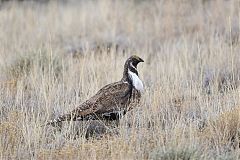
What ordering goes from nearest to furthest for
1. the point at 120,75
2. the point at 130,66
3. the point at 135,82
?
the point at 135,82, the point at 130,66, the point at 120,75

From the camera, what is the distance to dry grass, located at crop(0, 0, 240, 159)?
550 cm

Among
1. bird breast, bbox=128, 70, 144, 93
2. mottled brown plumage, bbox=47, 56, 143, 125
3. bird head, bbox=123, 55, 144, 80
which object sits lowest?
mottled brown plumage, bbox=47, 56, 143, 125

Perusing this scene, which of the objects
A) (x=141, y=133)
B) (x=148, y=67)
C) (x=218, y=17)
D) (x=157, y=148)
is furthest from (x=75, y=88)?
(x=218, y=17)

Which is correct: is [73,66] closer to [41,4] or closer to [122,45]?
[122,45]

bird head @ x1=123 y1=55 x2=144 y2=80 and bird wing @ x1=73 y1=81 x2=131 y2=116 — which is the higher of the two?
bird head @ x1=123 y1=55 x2=144 y2=80

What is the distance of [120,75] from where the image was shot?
8.39 meters

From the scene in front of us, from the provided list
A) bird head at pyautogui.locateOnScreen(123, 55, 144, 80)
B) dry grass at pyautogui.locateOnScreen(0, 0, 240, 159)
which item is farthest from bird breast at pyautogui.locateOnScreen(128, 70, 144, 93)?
dry grass at pyautogui.locateOnScreen(0, 0, 240, 159)

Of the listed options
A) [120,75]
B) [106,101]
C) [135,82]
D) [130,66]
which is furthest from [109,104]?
[120,75]

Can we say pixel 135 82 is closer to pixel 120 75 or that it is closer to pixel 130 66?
pixel 130 66

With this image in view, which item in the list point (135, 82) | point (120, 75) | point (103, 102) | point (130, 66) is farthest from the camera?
point (120, 75)

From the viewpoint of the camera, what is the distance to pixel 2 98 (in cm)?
735

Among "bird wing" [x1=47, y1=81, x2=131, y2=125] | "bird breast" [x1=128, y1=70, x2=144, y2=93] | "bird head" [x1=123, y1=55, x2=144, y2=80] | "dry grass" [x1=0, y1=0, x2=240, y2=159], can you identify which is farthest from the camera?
"bird head" [x1=123, y1=55, x2=144, y2=80]

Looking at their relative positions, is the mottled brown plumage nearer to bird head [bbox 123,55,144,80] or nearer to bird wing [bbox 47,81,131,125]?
bird wing [bbox 47,81,131,125]

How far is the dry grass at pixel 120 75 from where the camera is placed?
5.50m
